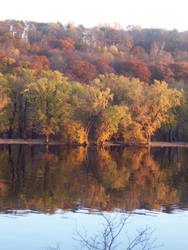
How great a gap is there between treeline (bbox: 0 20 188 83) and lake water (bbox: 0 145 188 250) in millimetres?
42843

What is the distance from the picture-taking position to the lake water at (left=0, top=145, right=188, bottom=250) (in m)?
13.8

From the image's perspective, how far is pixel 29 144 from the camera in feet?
168

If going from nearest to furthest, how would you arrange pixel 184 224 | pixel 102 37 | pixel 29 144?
pixel 184 224 < pixel 29 144 < pixel 102 37

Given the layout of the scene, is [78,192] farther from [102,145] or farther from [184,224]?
[102,145]

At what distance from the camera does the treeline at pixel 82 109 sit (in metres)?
51.9

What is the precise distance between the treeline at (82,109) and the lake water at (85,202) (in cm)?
1845

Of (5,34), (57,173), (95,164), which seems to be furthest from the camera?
(5,34)

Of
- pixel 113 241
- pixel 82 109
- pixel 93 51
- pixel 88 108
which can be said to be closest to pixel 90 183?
pixel 113 241

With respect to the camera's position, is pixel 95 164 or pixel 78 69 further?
pixel 78 69

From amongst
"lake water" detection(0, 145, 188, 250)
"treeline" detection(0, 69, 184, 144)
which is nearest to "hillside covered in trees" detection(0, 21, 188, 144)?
"treeline" detection(0, 69, 184, 144)

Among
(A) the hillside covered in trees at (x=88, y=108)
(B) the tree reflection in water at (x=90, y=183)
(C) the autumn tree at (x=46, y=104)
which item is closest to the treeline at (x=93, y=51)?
(A) the hillside covered in trees at (x=88, y=108)

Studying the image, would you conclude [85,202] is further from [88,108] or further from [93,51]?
[93,51]

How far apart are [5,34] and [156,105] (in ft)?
249

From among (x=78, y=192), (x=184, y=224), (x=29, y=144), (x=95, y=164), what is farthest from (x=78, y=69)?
(x=184, y=224)
